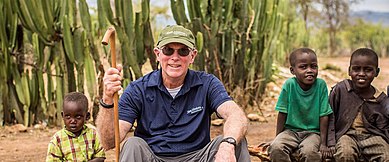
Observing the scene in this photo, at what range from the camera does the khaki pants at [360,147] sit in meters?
3.82

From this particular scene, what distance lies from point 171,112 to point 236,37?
4.51 meters

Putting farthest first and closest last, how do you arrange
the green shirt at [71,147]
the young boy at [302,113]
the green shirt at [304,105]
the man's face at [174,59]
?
the green shirt at [304,105] → the young boy at [302,113] → the green shirt at [71,147] → the man's face at [174,59]

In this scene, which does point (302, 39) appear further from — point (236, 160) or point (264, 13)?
point (236, 160)

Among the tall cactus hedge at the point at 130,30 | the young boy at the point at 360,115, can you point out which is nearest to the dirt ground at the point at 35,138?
the tall cactus hedge at the point at 130,30

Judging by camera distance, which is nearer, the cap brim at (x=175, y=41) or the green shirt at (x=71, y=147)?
the cap brim at (x=175, y=41)

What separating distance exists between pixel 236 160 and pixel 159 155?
1.52ft

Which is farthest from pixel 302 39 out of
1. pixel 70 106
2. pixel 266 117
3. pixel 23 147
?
pixel 70 106

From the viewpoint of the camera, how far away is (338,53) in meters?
34.1

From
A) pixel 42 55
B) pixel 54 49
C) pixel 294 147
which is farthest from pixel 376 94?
pixel 42 55

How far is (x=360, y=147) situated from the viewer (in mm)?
3941

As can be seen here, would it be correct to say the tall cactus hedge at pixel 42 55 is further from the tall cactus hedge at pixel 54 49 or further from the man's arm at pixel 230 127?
the man's arm at pixel 230 127

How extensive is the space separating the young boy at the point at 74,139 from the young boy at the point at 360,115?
1.65 meters

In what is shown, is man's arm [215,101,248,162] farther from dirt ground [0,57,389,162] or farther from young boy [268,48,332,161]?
dirt ground [0,57,389,162]

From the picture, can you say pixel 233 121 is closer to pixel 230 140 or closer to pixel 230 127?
pixel 230 127
